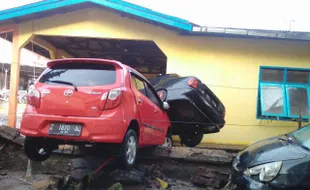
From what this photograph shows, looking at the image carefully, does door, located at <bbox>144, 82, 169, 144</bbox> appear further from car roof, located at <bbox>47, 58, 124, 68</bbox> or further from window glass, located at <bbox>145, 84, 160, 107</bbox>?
car roof, located at <bbox>47, 58, 124, 68</bbox>

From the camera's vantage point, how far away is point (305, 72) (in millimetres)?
9078

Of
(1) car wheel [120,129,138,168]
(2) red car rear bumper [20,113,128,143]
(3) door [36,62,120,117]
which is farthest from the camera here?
(1) car wheel [120,129,138,168]

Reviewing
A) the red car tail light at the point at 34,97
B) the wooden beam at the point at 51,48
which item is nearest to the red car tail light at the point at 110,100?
the red car tail light at the point at 34,97

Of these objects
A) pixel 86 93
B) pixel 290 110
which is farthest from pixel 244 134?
pixel 86 93

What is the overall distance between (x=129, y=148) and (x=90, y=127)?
800 millimetres

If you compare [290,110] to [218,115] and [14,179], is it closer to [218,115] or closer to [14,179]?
[218,115]

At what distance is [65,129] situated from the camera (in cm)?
419

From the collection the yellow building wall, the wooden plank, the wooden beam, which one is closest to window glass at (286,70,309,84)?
the yellow building wall

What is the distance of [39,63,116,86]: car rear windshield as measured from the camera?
4.39m

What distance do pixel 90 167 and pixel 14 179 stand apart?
4.16 feet

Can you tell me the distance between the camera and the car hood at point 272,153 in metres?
3.54

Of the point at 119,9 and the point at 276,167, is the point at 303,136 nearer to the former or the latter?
the point at 276,167

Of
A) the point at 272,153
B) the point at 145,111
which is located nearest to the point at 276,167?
the point at 272,153

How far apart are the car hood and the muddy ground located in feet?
4.23
